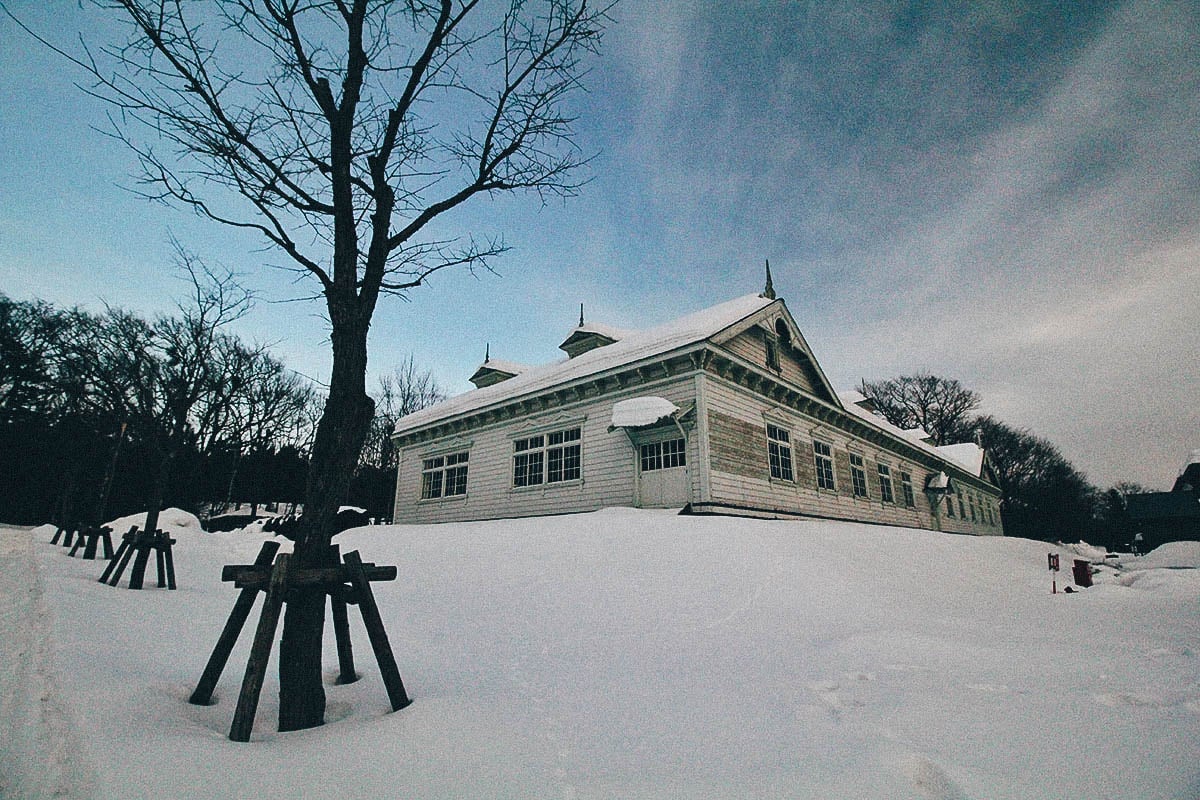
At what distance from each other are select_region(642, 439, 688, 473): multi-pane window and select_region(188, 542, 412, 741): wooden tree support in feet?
29.1

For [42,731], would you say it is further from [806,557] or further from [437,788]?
[806,557]

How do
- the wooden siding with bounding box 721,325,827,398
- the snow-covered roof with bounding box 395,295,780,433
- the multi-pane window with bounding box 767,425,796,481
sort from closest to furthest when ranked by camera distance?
the snow-covered roof with bounding box 395,295,780,433, the wooden siding with bounding box 721,325,827,398, the multi-pane window with bounding box 767,425,796,481

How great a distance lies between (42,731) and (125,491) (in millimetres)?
38568

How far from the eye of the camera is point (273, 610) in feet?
10.1

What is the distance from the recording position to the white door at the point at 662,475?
460 inches

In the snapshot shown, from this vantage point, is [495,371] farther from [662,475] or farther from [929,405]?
[929,405]

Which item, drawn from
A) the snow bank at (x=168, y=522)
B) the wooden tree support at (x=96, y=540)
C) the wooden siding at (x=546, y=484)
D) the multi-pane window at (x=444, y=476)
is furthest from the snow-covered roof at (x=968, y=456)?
the snow bank at (x=168, y=522)

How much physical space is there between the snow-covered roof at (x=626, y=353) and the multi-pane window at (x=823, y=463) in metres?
5.01

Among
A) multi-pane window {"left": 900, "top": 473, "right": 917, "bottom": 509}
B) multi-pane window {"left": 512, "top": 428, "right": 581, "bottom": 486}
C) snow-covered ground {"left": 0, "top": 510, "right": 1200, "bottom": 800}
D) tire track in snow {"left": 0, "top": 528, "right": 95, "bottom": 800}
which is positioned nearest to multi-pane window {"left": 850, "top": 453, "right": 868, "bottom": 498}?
multi-pane window {"left": 900, "top": 473, "right": 917, "bottom": 509}

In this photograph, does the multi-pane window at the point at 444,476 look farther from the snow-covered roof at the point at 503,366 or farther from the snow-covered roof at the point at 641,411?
the snow-covered roof at the point at 641,411

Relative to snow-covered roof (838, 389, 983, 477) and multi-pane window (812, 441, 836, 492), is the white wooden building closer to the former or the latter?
multi-pane window (812, 441, 836, 492)

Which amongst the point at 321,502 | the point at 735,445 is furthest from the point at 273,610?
the point at 735,445

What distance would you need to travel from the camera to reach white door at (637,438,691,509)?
38.3 feet

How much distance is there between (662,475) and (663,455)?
50 cm
